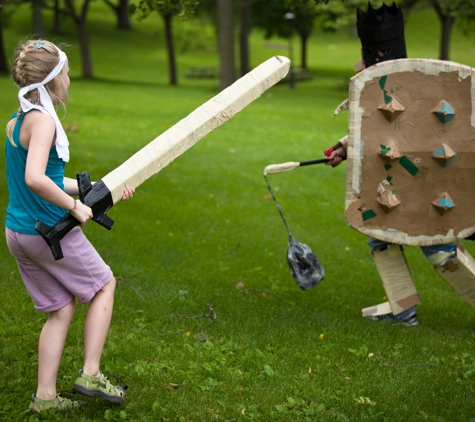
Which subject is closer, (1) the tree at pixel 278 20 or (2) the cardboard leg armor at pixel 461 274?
(2) the cardboard leg armor at pixel 461 274

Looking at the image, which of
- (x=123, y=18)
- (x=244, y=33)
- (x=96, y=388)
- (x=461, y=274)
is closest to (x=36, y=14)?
(x=244, y=33)

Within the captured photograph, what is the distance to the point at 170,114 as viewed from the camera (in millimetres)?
17562

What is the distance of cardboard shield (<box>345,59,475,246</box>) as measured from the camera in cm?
407

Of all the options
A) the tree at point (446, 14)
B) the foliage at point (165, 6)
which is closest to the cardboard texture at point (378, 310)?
the foliage at point (165, 6)

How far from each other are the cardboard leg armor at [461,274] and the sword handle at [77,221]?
275 cm

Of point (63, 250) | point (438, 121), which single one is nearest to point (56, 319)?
point (63, 250)

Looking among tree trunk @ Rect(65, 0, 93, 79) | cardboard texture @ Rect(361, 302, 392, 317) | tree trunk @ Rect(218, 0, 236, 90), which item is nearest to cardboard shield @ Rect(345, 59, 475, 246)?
cardboard texture @ Rect(361, 302, 392, 317)

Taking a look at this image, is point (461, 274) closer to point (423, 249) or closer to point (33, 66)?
point (423, 249)

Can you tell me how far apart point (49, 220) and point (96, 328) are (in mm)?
617

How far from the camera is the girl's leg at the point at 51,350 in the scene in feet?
10.1

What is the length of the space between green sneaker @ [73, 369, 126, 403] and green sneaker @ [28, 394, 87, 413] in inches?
7.1

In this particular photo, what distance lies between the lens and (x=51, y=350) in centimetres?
309

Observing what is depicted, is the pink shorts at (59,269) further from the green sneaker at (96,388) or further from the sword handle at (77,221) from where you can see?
the green sneaker at (96,388)

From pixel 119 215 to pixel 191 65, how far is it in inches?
1385
